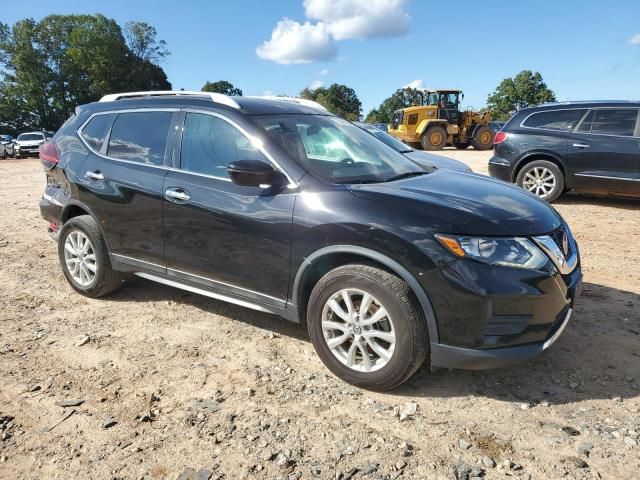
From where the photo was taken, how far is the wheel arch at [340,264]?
109 inches

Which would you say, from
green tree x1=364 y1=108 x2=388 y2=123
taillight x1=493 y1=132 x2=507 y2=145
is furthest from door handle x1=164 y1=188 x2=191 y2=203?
green tree x1=364 y1=108 x2=388 y2=123

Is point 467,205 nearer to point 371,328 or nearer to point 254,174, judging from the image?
point 371,328

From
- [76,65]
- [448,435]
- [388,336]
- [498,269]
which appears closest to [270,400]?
[388,336]

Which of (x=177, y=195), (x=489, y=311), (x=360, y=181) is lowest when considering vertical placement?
(x=489, y=311)

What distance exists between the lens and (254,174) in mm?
3148

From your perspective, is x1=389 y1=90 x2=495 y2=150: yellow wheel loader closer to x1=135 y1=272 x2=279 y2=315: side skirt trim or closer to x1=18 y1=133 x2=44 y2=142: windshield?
x1=135 y1=272 x2=279 y2=315: side skirt trim

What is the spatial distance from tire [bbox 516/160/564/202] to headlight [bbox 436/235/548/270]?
6073mm

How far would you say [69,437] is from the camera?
103 inches

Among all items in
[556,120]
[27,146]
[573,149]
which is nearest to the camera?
[573,149]

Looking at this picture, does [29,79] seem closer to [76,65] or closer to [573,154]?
[76,65]

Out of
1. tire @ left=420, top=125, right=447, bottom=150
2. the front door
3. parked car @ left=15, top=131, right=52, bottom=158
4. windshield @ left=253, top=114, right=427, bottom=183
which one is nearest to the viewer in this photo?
the front door

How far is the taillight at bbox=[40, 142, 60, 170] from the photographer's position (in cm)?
472

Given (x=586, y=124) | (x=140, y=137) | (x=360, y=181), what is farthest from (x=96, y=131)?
(x=586, y=124)

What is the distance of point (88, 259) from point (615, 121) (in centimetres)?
797
